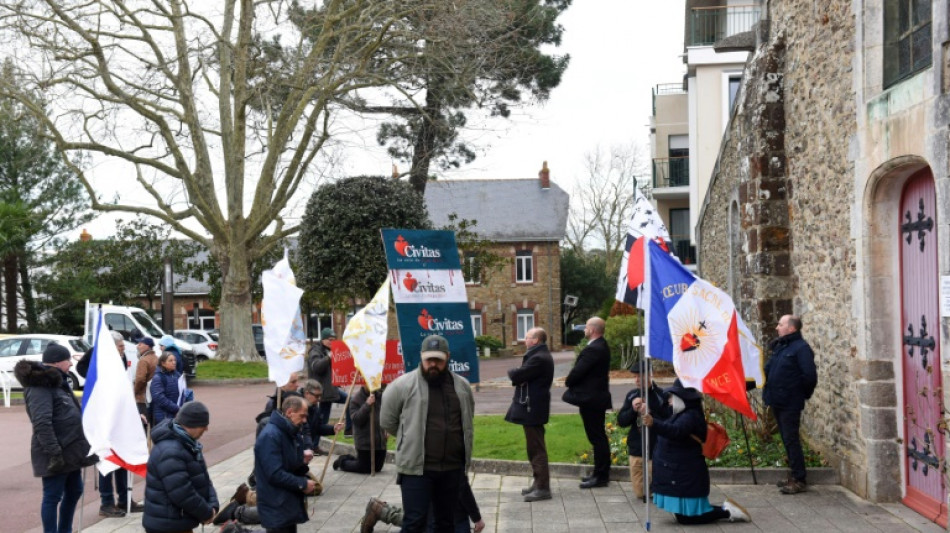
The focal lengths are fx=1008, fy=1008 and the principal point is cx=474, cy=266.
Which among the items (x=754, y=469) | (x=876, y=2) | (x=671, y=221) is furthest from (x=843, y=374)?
(x=671, y=221)

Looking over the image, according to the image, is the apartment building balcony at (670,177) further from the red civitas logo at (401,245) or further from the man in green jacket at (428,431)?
the man in green jacket at (428,431)

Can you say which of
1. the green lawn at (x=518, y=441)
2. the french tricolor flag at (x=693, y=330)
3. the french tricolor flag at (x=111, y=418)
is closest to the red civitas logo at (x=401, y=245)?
the french tricolor flag at (x=693, y=330)

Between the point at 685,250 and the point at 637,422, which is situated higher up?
the point at 685,250

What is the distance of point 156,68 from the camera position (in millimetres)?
26031

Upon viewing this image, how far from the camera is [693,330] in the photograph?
8.88 m

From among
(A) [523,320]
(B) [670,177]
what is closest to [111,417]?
(B) [670,177]

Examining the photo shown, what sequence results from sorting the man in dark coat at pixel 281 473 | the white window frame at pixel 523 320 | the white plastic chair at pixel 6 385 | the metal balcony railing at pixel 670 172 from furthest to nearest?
the white window frame at pixel 523 320 → the metal balcony railing at pixel 670 172 → the white plastic chair at pixel 6 385 → the man in dark coat at pixel 281 473

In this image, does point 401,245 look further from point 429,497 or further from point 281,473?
point 281,473

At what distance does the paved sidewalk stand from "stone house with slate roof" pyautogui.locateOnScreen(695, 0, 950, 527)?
13.5 inches

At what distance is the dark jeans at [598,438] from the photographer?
10.6m

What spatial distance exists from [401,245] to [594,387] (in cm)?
250

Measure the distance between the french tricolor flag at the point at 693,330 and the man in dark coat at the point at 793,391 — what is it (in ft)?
3.94

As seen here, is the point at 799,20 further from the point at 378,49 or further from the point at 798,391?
the point at 378,49

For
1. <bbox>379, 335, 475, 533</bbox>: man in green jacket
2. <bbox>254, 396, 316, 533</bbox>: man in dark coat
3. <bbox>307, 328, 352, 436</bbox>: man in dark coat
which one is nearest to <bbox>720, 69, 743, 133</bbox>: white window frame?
<bbox>307, 328, 352, 436</bbox>: man in dark coat
